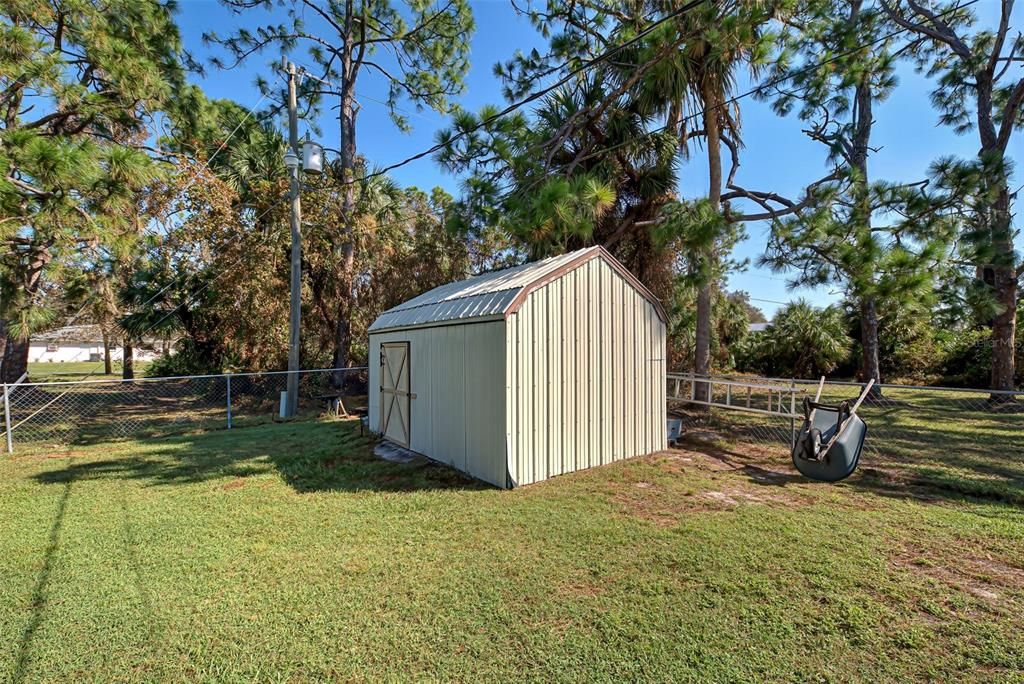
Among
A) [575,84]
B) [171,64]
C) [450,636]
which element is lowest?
[450,636]

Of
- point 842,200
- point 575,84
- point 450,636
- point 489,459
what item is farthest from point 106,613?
point 575,84

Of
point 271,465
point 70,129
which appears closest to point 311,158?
point 70,129

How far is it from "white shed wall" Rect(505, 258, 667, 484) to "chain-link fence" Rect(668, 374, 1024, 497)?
5.63 feet

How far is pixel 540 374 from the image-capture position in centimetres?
527

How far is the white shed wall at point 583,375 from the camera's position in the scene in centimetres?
513

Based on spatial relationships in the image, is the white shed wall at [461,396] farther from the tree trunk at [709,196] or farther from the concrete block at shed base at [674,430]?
the tree trunk at [709,196]

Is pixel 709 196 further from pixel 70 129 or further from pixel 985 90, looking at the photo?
pixel 70 129

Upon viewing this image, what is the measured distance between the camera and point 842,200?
624 cm

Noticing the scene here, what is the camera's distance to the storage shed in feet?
16.8

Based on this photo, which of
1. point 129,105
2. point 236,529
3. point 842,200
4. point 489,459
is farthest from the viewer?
point 129,105

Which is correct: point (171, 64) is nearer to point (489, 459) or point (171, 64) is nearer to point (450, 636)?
point (489, 459)

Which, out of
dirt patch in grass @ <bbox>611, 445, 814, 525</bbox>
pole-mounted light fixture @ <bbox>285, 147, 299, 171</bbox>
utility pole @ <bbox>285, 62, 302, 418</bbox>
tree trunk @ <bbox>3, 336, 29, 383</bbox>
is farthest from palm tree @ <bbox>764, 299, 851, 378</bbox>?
tree trunk @ <bbox>3, 336, 29, 383</bbox>

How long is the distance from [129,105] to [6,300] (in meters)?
4.28

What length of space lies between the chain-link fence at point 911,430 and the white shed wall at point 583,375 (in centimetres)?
172
